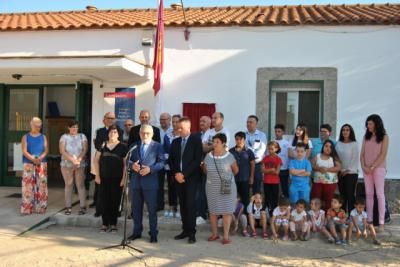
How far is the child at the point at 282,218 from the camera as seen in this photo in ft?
19.0

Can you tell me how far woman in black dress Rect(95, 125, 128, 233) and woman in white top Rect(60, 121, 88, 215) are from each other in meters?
0.88

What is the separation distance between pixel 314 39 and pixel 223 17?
1935 mm

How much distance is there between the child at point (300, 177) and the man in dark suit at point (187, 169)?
150 cm

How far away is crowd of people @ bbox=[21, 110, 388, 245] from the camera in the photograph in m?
5.52

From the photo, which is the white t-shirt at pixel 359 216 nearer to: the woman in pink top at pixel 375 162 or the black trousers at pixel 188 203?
the woman in pink top at pixel 375 162

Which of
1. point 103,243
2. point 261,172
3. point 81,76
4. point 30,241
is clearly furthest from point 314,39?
point 30,241

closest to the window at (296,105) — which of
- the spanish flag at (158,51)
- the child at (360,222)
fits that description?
the spanish flag at (158,51)

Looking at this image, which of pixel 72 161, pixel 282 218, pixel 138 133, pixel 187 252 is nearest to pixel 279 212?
pixel 282 218

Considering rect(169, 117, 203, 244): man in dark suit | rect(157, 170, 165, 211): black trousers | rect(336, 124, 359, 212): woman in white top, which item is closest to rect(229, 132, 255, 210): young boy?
rect(169, 117, 203, 244): man in dark suit

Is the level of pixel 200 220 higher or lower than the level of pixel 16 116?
lower

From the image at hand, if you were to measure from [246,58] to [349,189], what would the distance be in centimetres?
310

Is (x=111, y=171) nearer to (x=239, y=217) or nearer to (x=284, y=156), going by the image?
(x=239, y=217)

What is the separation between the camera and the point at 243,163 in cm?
600

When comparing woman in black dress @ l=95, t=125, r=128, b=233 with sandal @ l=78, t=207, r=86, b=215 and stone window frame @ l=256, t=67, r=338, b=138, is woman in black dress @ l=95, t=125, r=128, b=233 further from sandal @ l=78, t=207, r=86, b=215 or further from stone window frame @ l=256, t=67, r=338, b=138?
stone window frame @ l=256, t=67, r=338, b=138
